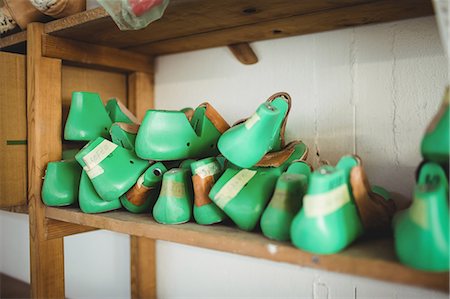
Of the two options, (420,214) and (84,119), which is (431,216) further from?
(84,119)

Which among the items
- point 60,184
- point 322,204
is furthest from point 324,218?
point 60,184

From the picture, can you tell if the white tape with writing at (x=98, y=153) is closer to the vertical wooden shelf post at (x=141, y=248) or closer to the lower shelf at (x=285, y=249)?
the lower shelf at (x=285, y=249)

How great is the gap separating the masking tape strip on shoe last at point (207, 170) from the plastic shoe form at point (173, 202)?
0.04 m

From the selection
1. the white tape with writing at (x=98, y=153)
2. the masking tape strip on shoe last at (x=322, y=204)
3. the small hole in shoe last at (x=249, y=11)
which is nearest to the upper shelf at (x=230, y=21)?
the small hole in shoe last at (x=249, y=11)

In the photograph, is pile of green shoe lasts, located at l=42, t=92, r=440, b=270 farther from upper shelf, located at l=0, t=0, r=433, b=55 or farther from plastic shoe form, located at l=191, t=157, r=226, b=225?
upper shelf, located at l=0, t=0, r=433, b=55

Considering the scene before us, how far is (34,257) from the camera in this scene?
2.84 feet

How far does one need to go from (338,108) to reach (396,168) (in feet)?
0.55

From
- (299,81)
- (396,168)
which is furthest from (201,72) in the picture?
(396,168)

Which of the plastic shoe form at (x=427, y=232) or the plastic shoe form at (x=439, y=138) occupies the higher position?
the plastic shoe form at (x=439, y=138)

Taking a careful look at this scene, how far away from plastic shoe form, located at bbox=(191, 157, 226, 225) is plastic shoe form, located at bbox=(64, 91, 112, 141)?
0.32 meters

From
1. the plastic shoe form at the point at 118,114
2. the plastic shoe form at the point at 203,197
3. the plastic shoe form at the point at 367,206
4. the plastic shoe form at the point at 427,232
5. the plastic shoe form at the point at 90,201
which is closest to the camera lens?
the plastic shoe form at the point at 427,232

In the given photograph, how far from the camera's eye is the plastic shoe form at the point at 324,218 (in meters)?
0.48

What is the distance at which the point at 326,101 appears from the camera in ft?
2.72

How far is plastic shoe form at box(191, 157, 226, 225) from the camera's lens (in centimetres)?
64
